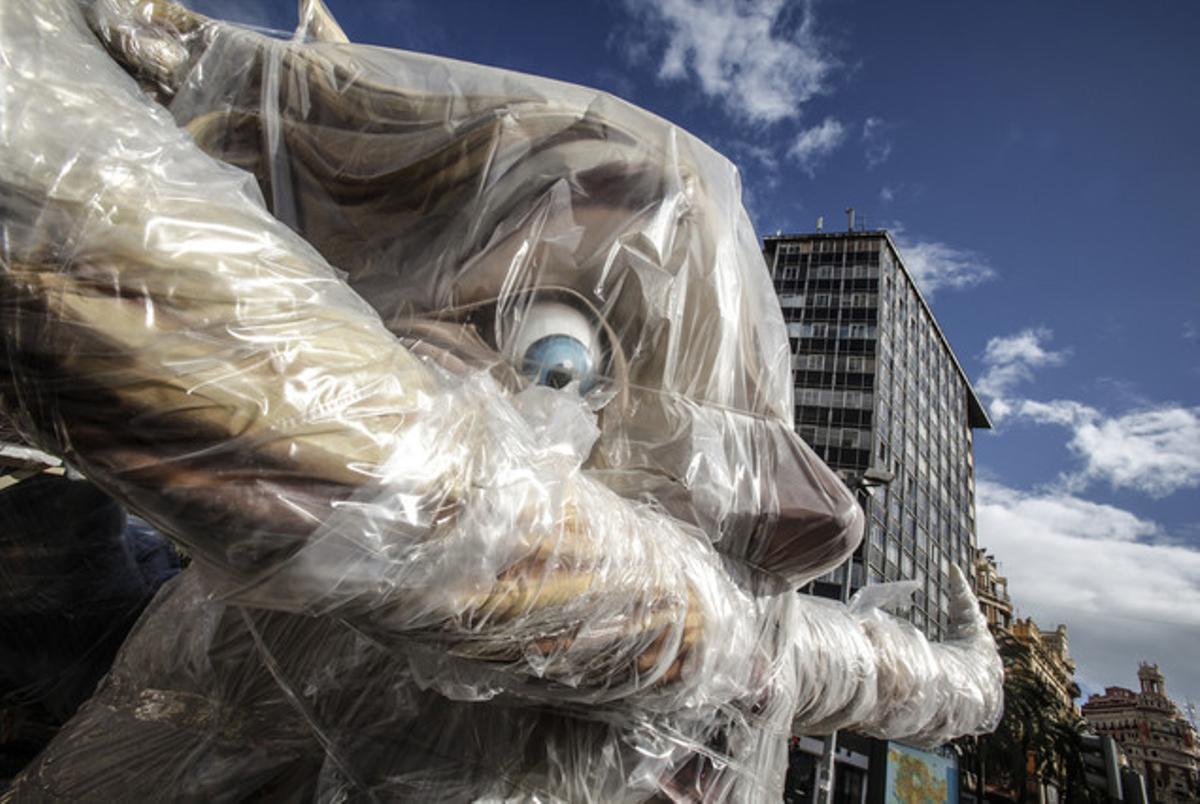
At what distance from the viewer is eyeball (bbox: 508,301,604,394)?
1295mm

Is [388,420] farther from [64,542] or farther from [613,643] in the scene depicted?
[64,542]

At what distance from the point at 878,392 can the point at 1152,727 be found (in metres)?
61.2

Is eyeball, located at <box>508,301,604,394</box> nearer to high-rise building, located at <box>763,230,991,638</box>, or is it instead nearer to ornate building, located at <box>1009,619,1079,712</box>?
high-rise building, located at <box>763,230,991,638</box>

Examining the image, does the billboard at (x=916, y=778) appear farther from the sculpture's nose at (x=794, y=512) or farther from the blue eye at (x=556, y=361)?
the blue eye at (x=556, y=361)

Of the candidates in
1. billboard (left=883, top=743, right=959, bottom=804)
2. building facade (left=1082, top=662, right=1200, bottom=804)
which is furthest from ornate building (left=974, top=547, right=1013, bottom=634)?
billboard (left=883, top=743, right=959, bottom=804)

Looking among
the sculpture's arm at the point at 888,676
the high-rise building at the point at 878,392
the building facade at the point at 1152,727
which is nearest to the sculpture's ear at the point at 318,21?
the sculpture's arm at the point at 888,676

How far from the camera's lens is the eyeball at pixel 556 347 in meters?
1.29

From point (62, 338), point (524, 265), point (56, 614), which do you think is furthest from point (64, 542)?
point (62, 338)

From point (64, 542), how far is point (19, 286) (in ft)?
7.52

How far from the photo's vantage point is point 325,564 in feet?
2.35

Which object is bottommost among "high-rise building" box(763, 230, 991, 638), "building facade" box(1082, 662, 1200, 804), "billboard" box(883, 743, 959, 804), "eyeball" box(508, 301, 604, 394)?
"billboard" box(883, 743, 959, 804)

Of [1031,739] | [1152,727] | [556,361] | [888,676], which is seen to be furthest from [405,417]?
[1152,727]

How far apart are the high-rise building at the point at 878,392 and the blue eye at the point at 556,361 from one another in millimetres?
35848

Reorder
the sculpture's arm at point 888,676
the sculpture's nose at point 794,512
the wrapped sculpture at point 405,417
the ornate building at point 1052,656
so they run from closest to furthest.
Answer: the wrapped sculpture at point 405,417 → the sculpture's nose at point 794,512 → the sculpture's arm at point 888,676 → the ornate building at point 1052,656
